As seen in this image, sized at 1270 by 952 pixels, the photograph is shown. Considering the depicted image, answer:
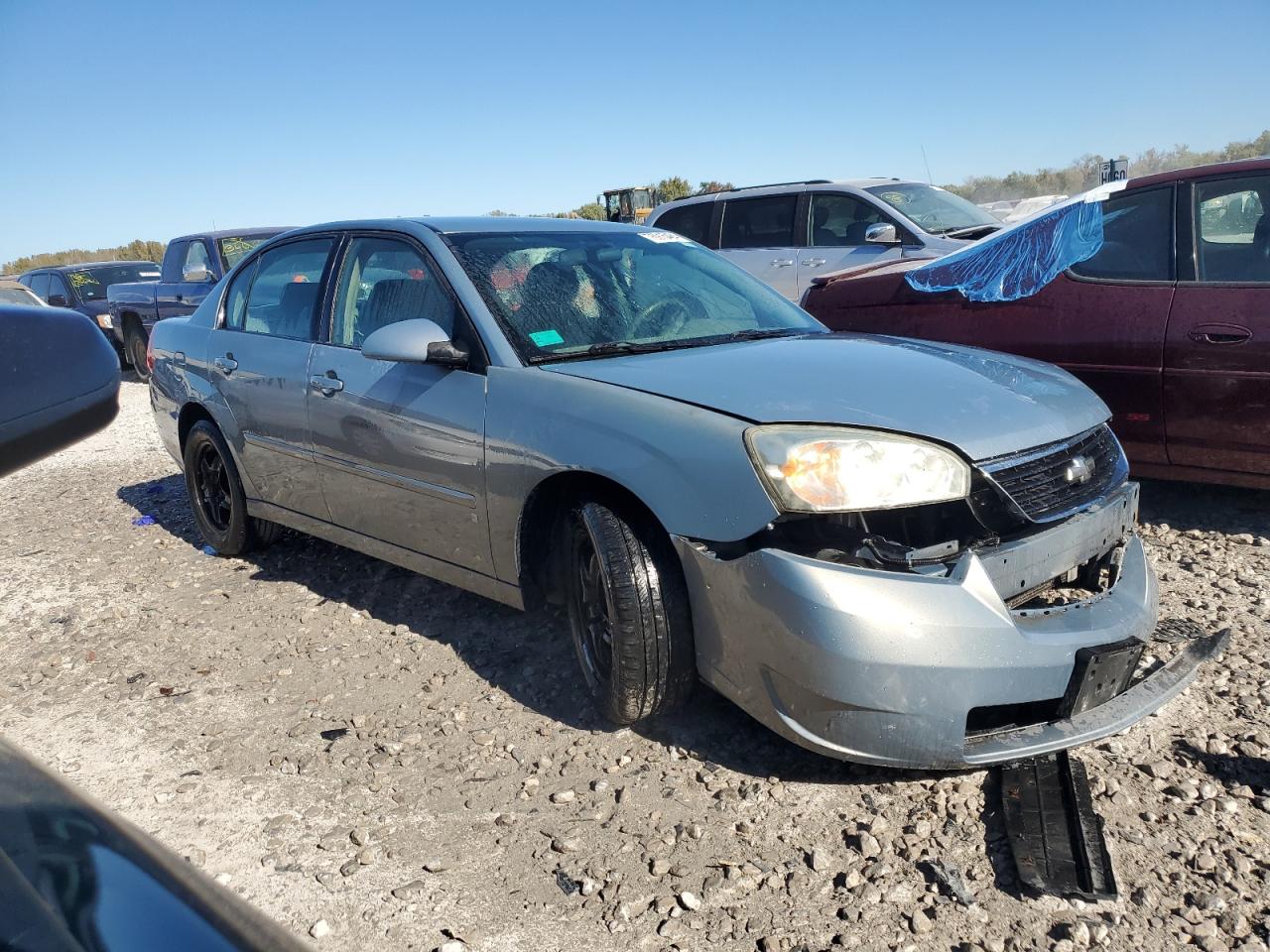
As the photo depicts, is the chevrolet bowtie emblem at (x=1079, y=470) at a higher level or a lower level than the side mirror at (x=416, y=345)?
lower

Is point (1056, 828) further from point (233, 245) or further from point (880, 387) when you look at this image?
point (233, 245)

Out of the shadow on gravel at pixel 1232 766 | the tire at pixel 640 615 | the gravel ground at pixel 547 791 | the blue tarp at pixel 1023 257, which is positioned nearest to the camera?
the gravel ground at pixel 547 791

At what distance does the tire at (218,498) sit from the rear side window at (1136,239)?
4087 mm

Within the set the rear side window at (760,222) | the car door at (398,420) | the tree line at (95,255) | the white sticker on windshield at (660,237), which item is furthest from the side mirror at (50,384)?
the tree line at (95,255)

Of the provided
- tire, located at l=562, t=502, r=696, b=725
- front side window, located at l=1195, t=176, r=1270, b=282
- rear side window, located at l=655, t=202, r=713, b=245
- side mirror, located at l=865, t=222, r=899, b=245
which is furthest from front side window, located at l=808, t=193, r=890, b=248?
tire, located at l=562, t=502, r=696, b=725

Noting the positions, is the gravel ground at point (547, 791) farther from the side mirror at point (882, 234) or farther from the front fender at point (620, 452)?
the side mirror at point (882, 234)

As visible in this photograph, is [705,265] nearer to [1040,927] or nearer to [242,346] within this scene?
[242,346]

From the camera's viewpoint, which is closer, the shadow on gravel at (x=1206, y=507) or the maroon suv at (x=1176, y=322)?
the maroon suv at (x=1176, y=322)

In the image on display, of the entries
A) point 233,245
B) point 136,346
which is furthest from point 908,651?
point 136,346

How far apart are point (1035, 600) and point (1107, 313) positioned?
214cm

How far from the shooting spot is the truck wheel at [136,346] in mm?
12866

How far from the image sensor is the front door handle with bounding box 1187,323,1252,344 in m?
4.13

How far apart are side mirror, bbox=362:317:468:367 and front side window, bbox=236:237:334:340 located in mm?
920

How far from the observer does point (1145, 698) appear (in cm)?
267
